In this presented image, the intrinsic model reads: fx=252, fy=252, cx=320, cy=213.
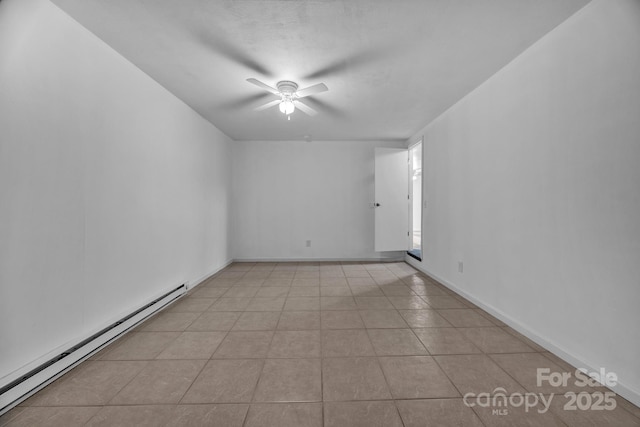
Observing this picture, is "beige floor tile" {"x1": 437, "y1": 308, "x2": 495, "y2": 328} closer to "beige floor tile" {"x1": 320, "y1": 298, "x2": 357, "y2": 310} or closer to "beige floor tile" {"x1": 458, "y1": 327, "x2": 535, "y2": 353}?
"beige floor tile" {"x1": 458, "y1": 327, "x2": 535, "y2": 353}

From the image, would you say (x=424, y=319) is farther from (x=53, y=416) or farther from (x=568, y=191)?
(x=53, y=416)

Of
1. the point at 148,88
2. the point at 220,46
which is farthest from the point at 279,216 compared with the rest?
the point at 220,46

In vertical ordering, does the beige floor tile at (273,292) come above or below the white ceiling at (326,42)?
below

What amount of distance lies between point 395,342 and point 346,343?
40 cm

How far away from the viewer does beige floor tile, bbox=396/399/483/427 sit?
1278 millimetres

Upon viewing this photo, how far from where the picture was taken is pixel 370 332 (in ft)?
7.32

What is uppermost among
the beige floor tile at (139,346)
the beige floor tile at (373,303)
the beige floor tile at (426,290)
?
the beige floor tile at (426,290)

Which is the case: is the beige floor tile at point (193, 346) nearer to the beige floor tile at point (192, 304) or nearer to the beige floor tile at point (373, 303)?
the beige floor tile at point (192, 304)

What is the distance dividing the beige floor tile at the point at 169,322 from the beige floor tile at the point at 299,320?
0.90 metres

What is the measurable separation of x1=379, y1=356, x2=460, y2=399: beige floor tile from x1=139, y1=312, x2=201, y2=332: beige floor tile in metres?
1.85

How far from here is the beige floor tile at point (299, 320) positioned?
234cm

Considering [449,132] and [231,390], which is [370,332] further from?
[449,132]

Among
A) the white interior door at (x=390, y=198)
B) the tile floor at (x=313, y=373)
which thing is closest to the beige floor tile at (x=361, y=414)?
the tile floor at (x=313, y=373)

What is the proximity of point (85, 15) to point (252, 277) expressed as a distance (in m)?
3.38
